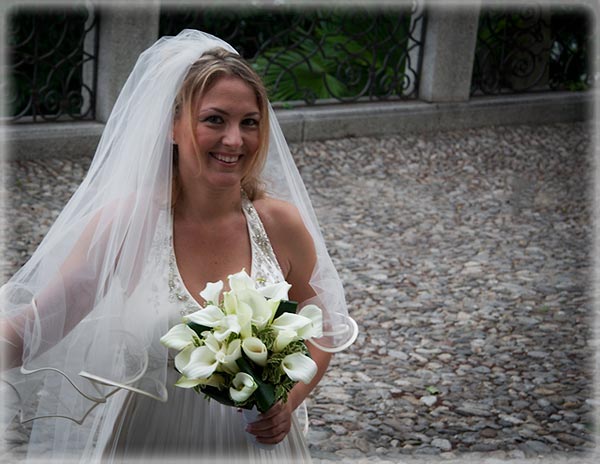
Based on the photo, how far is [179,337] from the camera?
8.88ft

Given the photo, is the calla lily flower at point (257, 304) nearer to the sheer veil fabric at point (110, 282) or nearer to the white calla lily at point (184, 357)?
the white calla lily at point (184, 357)

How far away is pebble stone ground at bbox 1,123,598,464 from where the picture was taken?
4937mm

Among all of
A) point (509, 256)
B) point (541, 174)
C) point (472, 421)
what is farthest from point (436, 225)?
point (472, 421)

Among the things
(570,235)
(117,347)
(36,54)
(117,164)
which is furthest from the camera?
(36,54)

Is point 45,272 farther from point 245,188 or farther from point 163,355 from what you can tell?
point 245,188

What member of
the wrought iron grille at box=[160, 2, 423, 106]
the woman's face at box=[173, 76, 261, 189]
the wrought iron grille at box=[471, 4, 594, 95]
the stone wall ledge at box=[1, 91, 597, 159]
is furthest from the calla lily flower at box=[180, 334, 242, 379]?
the wrought iron grille at box=[471, 4, 594, 95]

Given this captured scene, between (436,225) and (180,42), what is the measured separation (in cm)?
529

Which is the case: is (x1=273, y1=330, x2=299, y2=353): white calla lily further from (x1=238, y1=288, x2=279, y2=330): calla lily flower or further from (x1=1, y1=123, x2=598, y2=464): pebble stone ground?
(x1=1, y1=123, x2=598, y2=464): pebble stone ground

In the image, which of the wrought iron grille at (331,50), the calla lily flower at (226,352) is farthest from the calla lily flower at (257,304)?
the wrought iron grille at (331,50)

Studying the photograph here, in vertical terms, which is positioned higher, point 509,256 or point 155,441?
point 155,441

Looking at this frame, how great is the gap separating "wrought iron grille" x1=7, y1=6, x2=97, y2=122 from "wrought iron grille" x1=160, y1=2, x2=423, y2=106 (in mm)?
1646

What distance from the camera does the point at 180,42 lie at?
3.19 m

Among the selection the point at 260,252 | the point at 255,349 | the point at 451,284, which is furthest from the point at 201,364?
the point at 451,284

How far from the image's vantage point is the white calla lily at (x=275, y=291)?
2.77 m
